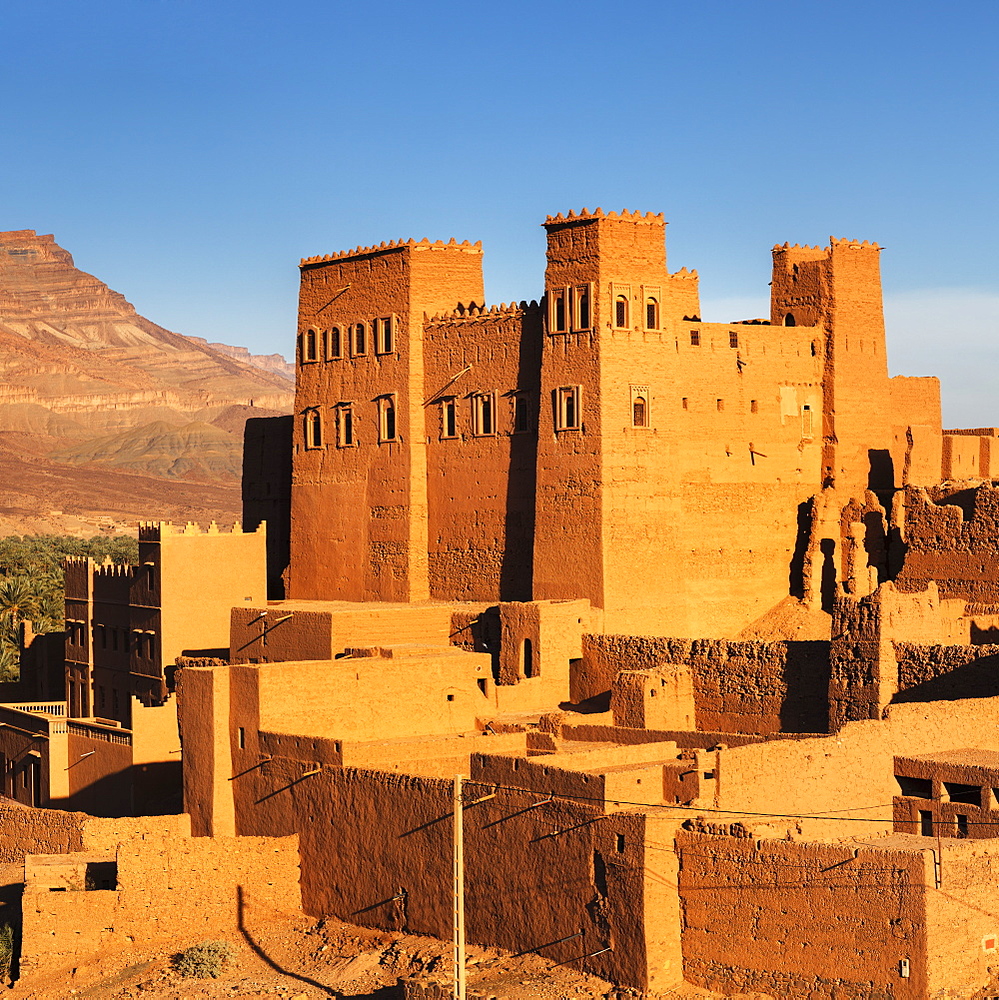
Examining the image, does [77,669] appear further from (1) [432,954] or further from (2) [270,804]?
(1) [432,954]

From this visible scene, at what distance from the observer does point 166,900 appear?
31.7 m

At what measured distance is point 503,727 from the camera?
3509 centimetres

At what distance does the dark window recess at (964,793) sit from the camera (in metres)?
28.4

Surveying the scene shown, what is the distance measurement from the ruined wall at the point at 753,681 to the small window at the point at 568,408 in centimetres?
528

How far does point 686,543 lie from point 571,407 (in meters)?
3.60

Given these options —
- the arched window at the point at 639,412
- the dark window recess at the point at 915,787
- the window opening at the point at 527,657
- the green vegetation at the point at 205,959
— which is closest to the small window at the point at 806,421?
the arched window at the point at 639,412

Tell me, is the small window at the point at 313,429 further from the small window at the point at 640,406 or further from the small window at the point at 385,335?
the small window at the point at 640,406

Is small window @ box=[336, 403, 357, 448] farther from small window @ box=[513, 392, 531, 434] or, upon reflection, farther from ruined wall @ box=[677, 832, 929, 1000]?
ruined wall @ box=[677, 832, 929, 1000]

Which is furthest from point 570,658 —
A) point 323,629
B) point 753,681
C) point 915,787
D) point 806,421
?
point 915,787

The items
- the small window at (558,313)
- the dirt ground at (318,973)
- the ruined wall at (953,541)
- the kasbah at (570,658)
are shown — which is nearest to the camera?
the kasbah at (570,658)

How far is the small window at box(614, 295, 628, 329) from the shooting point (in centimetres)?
3997

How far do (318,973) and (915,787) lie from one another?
938 cm

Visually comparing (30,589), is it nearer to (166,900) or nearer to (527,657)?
(527,657)

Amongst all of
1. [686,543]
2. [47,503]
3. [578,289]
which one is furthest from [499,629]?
[47,503]
